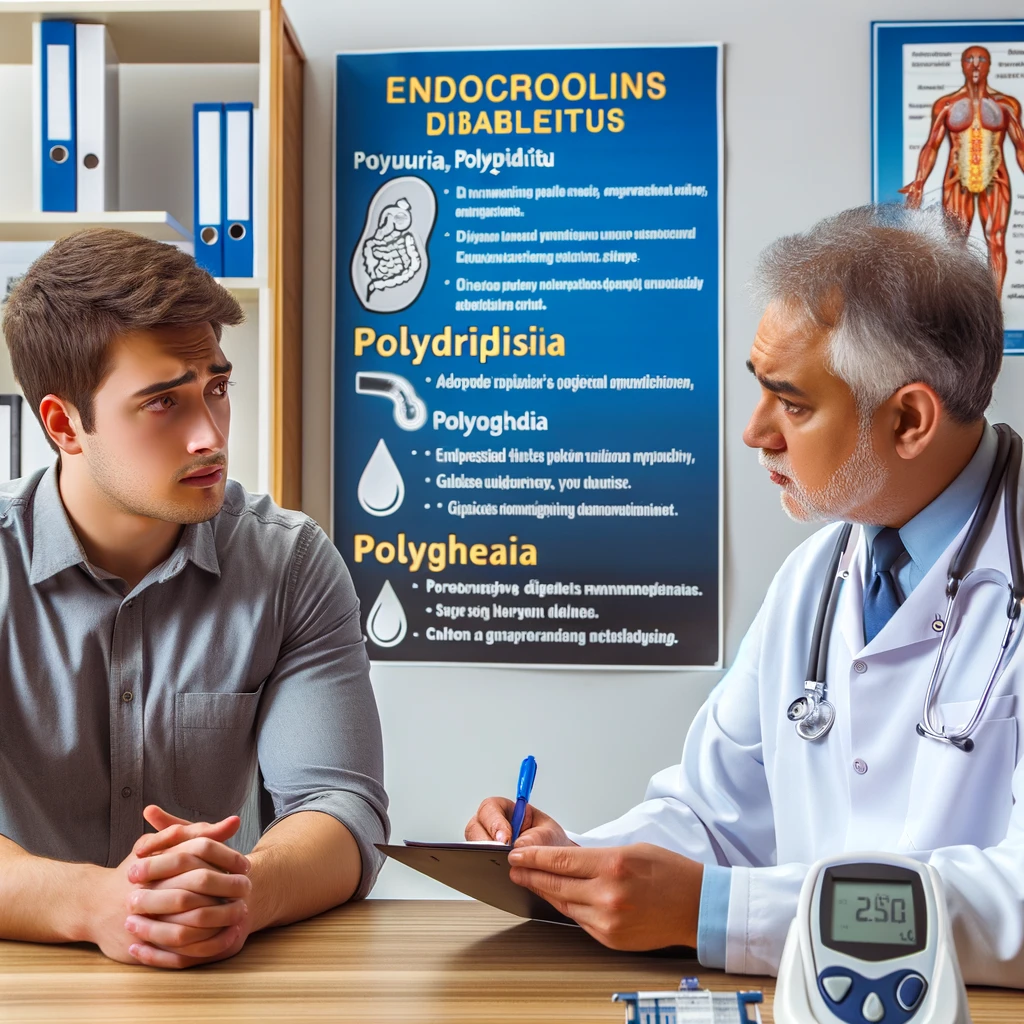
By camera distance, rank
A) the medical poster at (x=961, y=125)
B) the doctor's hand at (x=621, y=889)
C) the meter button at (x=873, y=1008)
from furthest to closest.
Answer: the medical poster at (x=961, y=125) → the doctor's hand at (x=621, y=889) → the meter button at (x=873, y=1008)

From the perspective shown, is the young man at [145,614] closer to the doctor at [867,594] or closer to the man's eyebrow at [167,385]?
the man's eyebrow at [167,385]

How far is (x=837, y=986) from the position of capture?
2.52 ft

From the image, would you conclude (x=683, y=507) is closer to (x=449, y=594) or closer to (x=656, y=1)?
(x=449, y=594)

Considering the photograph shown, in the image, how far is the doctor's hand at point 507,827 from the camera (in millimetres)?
1214

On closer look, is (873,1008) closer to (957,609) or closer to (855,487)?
(957,609)

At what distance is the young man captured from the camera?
1.43 m

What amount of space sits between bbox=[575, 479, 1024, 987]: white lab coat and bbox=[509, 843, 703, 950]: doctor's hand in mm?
48

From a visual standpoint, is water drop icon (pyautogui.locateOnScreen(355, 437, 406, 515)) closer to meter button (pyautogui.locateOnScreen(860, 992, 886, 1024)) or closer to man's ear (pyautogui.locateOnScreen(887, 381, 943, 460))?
man's ear (pyautogui.locateOnScreen(887, 381, 943, 460))

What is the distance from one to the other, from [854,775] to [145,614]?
0.97m

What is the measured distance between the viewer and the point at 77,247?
1519mm

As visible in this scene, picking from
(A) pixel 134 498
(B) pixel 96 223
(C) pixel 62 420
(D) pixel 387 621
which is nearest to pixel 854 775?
(A) pixel 134 498

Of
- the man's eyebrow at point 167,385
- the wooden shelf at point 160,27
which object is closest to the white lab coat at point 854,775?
the man's eyebrow at point 167,385

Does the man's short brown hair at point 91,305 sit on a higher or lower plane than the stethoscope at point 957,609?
higher

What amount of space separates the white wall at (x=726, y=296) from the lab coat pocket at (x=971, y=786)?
1.49m
